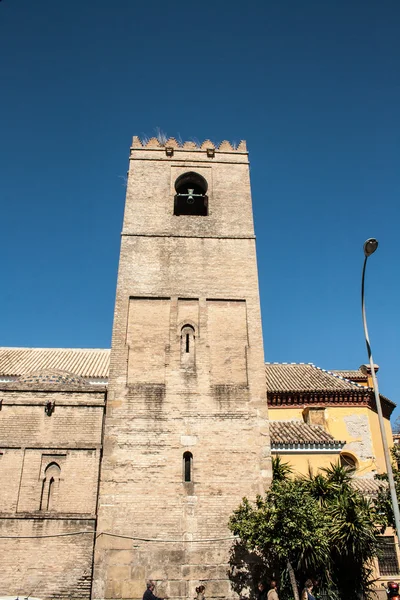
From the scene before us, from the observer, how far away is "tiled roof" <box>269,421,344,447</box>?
57.4ft

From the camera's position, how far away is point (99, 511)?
13617 mm

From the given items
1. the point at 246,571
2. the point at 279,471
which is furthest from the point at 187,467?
the point at 246,571

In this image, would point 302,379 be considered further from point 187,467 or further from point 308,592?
point 308,592

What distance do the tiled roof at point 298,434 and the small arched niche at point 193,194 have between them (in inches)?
342

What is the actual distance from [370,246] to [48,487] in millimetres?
10781

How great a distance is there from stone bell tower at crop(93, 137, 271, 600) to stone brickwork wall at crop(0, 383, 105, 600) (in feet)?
1.97

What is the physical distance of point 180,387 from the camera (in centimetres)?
1535

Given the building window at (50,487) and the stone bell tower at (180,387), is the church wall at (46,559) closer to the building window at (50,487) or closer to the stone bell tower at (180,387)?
the building window at (50,487)

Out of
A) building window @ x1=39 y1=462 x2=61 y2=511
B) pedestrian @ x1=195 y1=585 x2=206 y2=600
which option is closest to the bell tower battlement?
building window @ x1=39 y1=462 x2=61 y2=511

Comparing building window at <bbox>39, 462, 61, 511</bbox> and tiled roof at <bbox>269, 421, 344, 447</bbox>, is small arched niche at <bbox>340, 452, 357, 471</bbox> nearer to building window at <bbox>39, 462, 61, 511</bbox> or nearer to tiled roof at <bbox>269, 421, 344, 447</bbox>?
tiled roof at <bbox>269, 421, 344, 447</bbox>

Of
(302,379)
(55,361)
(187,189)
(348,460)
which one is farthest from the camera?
(55,361)

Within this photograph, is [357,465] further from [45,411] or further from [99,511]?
[45,411]

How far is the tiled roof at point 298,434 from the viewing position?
17.5m

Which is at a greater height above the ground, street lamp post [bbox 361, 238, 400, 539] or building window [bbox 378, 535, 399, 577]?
street lamp post [bbox 361, 238, 400, 539]
